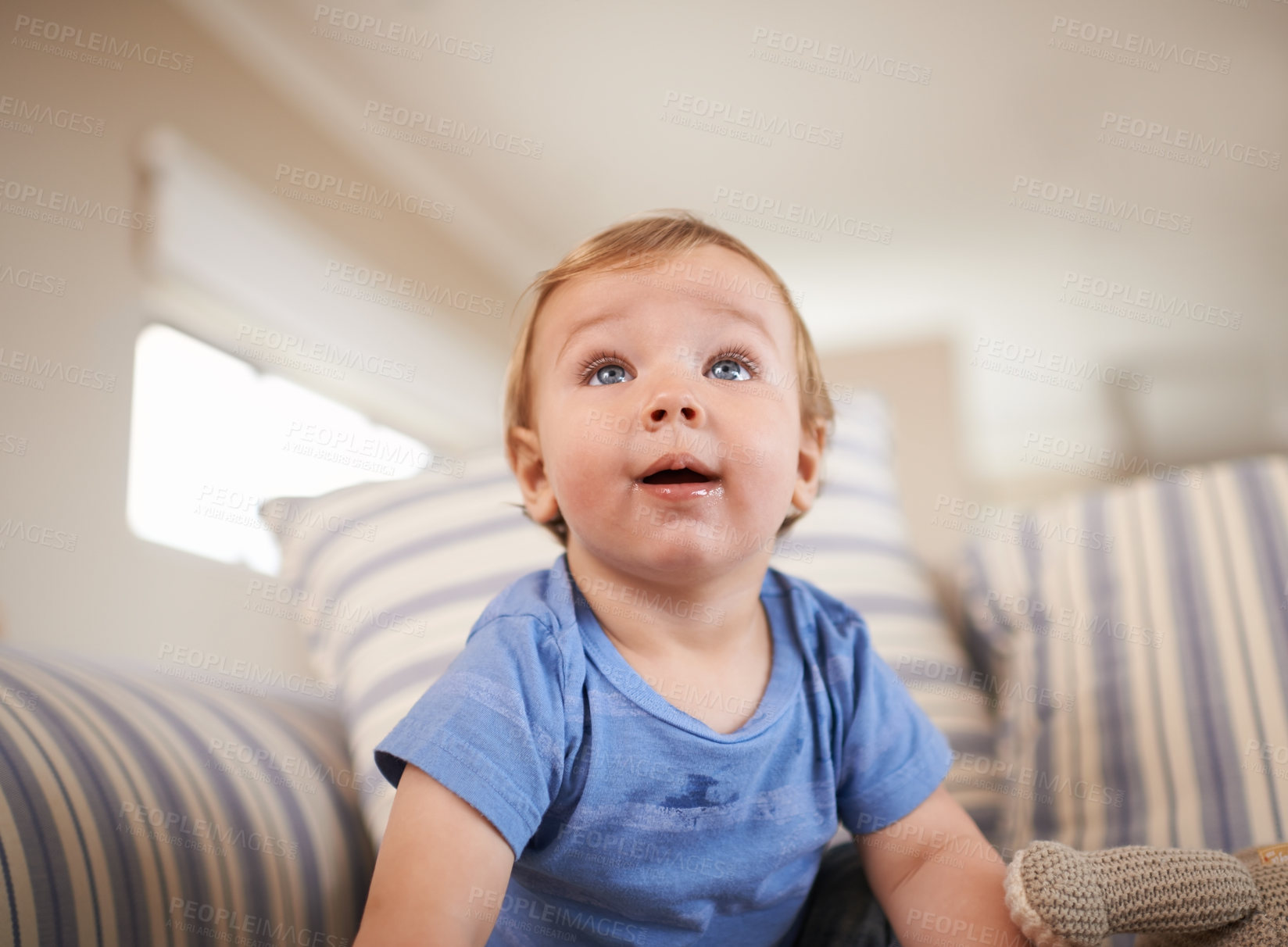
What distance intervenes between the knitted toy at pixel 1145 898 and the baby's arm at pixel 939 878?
6cm

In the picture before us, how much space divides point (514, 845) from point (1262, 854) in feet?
1.92

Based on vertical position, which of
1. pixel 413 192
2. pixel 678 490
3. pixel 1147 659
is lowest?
pixel 1147 659

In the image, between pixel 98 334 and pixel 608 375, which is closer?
pixel 608 375

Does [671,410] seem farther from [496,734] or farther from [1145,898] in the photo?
[1145,898]

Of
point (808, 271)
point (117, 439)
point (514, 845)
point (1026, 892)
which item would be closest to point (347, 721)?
point (514, 845)

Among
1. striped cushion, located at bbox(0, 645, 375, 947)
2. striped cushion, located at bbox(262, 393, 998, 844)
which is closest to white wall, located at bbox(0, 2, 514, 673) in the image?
striped cushion, located at bbox(262, 393, 998, 844)

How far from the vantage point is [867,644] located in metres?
0.83

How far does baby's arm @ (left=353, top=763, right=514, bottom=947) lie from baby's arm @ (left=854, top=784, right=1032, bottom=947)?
0.36 metres

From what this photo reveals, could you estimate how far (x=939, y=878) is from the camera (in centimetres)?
72

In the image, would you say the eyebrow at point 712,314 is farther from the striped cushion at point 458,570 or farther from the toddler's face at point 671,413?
the striped cushion at point 458,570

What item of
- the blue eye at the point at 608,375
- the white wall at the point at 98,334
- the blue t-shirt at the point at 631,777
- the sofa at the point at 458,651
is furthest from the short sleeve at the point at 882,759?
the white wall at the point at 98,334

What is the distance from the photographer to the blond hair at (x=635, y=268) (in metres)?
0.77

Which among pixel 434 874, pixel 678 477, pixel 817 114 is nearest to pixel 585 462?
pixel 678 477

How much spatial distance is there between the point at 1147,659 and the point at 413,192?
6.89ft
